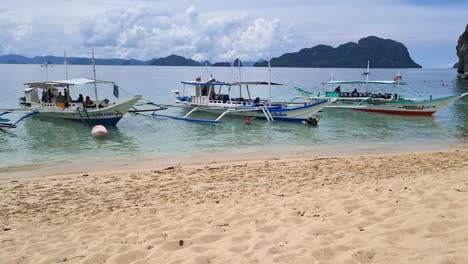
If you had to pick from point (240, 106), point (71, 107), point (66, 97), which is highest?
point (66, 97)

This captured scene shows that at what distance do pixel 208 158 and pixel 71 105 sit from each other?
47.7 feet

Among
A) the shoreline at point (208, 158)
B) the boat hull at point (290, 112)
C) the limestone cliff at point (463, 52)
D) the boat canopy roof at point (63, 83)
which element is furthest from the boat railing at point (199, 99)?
the limestone cliff at point (463, 52)

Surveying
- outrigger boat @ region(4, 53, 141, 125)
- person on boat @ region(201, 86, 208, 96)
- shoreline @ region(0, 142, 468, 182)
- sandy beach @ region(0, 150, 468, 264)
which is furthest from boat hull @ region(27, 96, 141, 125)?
sandy beach @ region(0, 150, 468, 264)

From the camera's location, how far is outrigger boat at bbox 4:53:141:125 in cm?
2317

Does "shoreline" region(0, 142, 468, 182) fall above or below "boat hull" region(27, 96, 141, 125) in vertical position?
below

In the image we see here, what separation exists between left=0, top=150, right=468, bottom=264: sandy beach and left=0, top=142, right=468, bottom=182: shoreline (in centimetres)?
295

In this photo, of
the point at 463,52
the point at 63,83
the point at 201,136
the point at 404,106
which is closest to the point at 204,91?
the point at 63,83

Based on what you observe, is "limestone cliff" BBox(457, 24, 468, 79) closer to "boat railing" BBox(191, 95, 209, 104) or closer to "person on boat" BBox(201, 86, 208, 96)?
"person on boat" BBox(201, 86, 208, 96)

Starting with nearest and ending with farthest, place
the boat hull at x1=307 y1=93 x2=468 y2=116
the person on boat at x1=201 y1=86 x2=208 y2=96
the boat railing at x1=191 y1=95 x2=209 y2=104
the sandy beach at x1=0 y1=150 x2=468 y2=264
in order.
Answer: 1. the sandy beach at x1=0 y1=150 x2=468 y2=264
2. the boat hull at x1=307 y1=93 x2=468 y2=116
3. the boat railing at x1=191 y1=95 x2=209 y2=104
4. the person on boat at x1=201 y1=86 x2=208 y2=96

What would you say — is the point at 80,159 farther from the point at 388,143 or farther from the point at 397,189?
the point at 388,143

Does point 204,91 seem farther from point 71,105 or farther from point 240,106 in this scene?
point 71,105

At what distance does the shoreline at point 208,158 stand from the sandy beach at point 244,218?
116 inches

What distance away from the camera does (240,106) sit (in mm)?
26766

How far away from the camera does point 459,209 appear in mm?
5219
